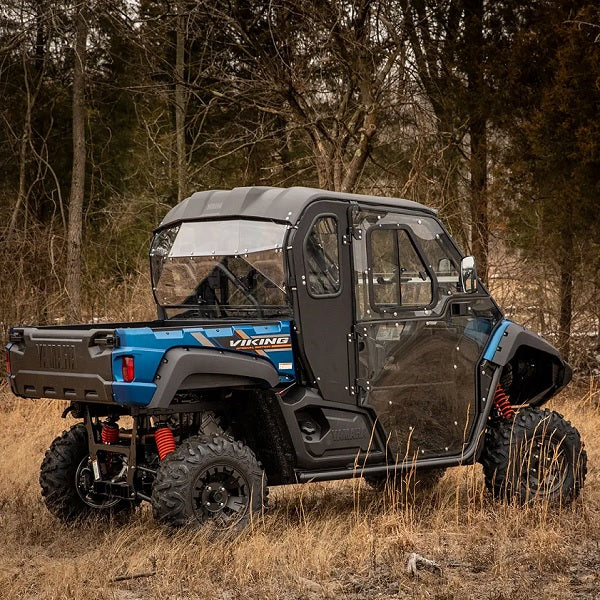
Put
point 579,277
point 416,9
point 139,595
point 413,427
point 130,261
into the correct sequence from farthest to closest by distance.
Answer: point 130,261 < point 416,9 < point 579,277 < point 413,427 < point 139,595

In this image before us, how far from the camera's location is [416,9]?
46.4ft

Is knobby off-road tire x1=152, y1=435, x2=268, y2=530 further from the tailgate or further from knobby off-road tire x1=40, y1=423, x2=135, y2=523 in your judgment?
knobby off-road tire x1=40, y1=423, x2=135, y2=523

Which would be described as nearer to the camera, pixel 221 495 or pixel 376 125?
pixel 221 495

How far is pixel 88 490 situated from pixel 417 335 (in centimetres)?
229

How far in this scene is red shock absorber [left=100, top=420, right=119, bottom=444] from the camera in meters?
6.46

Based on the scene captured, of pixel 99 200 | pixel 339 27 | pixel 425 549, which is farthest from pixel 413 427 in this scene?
pixel 99 200

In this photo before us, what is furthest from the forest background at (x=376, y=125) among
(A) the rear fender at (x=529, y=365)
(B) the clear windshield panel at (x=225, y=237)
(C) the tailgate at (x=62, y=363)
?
(C) the tailgate at (x=62, y=363)

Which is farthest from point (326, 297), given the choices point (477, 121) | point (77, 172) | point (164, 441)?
point (77, 172)

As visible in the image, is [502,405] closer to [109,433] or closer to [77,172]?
[109,433]

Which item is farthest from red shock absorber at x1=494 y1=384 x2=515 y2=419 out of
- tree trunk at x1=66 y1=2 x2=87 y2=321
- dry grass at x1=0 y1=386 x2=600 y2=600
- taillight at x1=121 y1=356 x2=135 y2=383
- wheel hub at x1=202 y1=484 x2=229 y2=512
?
tree trunk at x1=66 y1=2 x2=87 y2=321

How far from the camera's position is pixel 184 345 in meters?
5.84

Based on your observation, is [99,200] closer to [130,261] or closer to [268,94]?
[130,261]

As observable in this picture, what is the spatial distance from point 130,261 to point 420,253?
10351mm

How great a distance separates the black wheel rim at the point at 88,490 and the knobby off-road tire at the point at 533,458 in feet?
8.07
